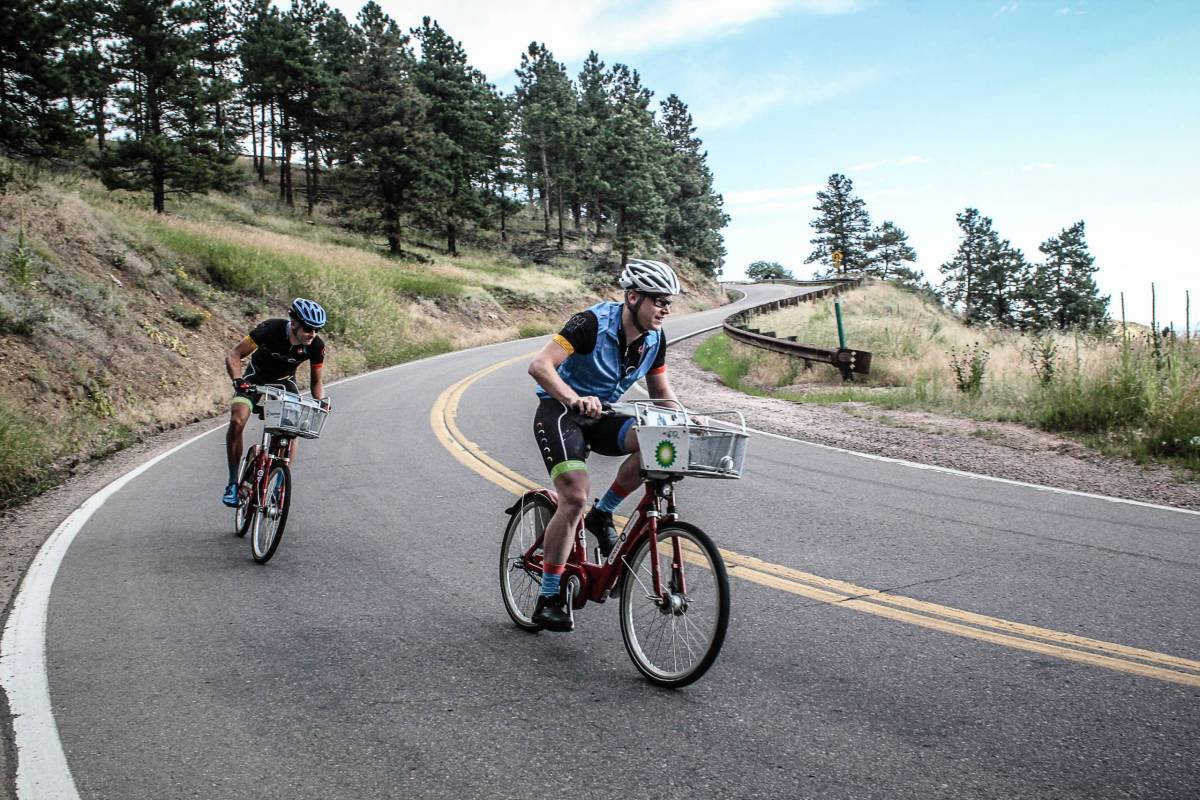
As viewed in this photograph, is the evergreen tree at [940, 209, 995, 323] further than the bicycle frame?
Yes

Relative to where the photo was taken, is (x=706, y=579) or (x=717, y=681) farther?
(x=717, y=681)

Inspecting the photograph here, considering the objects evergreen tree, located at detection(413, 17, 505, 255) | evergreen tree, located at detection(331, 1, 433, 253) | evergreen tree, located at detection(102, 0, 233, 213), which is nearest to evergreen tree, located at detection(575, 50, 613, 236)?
evergreen tree, located at detection(413, 17, 505, 255)

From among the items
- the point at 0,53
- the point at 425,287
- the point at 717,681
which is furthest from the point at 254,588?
the point at 425,287

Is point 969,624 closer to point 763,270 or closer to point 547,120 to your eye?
point 547,120

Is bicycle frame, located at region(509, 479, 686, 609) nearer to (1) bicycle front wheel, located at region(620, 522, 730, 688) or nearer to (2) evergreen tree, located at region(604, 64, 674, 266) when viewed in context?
(1) bicycle front wheel, located at region(620, 522, 730, 688)

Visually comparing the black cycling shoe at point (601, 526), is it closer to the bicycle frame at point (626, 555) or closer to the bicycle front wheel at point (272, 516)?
the bicycle frame at point (626, 555)

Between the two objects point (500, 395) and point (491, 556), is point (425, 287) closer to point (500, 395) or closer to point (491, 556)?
point (500, 395)

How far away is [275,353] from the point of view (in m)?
7.12

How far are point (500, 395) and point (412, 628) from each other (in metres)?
11.2

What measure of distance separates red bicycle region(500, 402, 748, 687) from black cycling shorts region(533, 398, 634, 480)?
24 cm

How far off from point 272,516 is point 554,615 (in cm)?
294

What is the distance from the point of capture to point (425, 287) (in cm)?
3509

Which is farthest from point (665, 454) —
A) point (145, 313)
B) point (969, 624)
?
point (145, 313)

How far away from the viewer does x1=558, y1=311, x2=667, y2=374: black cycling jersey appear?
165 inches
